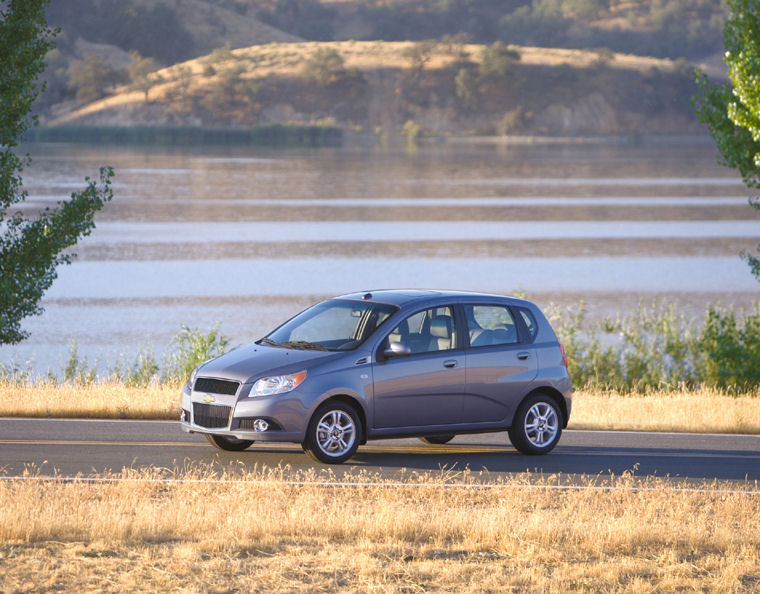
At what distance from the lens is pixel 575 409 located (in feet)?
62.9

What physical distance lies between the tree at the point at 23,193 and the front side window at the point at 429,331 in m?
9.06

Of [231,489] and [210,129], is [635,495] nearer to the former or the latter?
[231,489]

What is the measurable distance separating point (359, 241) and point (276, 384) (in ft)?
162

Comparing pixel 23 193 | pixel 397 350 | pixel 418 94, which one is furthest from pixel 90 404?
pixel 418 94

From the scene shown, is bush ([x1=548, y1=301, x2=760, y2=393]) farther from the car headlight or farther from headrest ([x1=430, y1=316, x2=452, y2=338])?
the car headlight

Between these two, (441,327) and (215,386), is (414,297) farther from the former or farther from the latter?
(215,386)

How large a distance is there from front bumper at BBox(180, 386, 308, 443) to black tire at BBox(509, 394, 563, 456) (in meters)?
2.72

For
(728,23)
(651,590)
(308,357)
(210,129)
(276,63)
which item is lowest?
(651,590)

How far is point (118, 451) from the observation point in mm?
14625

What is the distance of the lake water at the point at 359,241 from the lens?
139ft

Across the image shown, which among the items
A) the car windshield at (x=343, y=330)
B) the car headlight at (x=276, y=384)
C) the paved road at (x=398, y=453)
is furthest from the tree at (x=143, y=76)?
the car headlight at (x=276, y=384)

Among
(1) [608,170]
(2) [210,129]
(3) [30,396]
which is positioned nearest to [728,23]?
(3) [30,396]

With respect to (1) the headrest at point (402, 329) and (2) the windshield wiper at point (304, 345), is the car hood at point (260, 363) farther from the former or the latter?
(1) the headrest at point (402, 329)

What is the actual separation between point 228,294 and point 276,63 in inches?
5730
